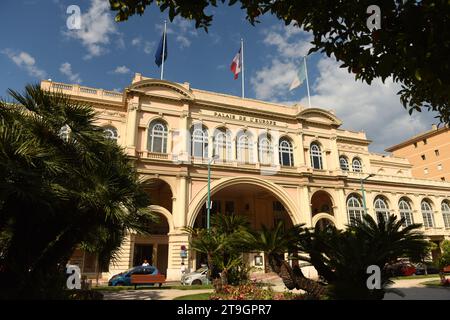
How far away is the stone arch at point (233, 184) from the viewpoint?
28891mm

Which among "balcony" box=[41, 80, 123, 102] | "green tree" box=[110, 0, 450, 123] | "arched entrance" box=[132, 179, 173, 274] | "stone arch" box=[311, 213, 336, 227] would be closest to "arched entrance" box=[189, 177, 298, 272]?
"stone arch" box=[311, 213, 336, 227]

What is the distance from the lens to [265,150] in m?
34.5

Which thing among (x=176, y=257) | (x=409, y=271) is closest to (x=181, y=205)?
(x=176, y=257)

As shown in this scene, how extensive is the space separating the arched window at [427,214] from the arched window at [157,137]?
34249 millimetres

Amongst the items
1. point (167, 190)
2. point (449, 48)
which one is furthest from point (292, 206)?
point (449, 48)

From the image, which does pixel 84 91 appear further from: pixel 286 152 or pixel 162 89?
pixel 286 152

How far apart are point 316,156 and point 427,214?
18.3m

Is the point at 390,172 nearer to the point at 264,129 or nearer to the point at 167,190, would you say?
the point at 264,129

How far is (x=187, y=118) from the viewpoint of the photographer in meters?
31.6

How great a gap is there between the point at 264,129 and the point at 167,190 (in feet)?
39.7

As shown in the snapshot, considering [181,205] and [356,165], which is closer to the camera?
[181,205]

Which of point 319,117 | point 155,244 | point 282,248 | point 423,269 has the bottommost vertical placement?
point 423,269

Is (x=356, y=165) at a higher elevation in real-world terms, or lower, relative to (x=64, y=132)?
higher

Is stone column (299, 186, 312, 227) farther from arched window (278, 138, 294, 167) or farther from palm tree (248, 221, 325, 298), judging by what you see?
palm tree (248, 221, 325, 298)
